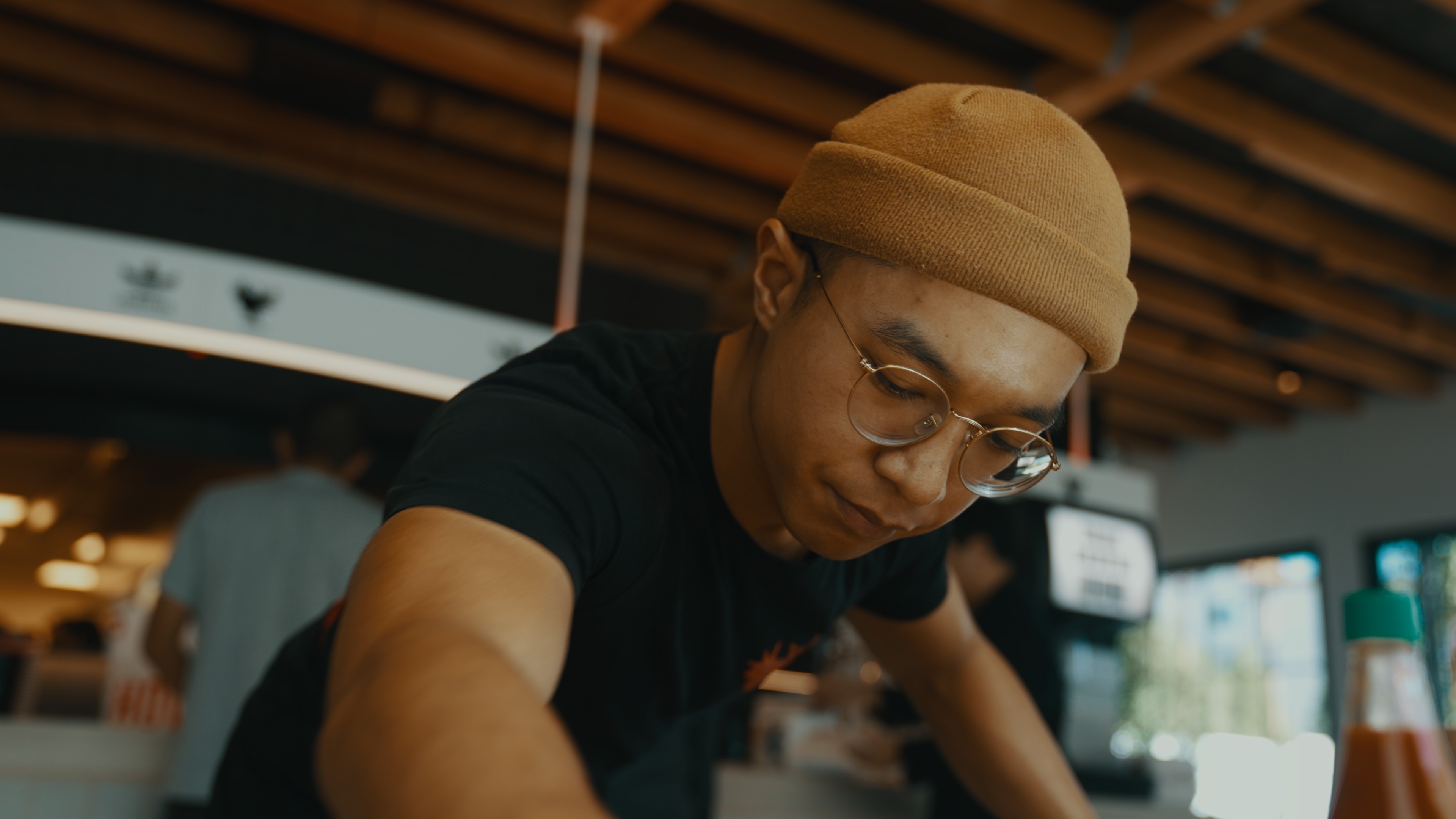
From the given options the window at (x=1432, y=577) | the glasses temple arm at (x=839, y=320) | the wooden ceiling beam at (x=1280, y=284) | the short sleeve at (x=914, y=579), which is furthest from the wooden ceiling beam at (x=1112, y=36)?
the window at (x=1432, y=577)

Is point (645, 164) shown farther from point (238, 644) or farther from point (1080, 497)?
point (238, 644)

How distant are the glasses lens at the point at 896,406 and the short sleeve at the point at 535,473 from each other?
169 millimetres

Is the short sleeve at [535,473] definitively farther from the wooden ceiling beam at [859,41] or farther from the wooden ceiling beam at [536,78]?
the wooden ceiling beam at [536,78]

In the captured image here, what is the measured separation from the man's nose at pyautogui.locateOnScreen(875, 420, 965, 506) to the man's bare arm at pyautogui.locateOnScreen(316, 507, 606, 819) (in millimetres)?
273

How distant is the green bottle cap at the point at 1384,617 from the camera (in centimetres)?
62

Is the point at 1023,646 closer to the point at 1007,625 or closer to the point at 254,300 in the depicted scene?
the point at 1007,625

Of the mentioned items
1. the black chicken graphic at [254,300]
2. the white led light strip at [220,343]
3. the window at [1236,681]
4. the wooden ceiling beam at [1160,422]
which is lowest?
the window at [1236,681]

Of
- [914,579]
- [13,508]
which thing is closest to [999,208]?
[914,579]

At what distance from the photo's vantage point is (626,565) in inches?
32.0

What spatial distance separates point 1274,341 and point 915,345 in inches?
223

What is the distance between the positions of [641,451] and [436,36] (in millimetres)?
2856

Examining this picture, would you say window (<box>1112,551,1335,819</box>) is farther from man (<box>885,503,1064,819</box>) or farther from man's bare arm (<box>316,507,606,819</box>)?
man's bare arm (<box>316,507,606,819</box>)

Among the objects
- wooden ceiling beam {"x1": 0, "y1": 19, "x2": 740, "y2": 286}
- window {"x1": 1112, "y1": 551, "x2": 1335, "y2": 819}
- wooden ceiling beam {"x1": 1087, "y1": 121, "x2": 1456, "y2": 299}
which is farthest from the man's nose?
window {"x1": 1112, "y1": 551, "x2": 1335, "y2": 819}

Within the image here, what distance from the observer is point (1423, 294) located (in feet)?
16.1
